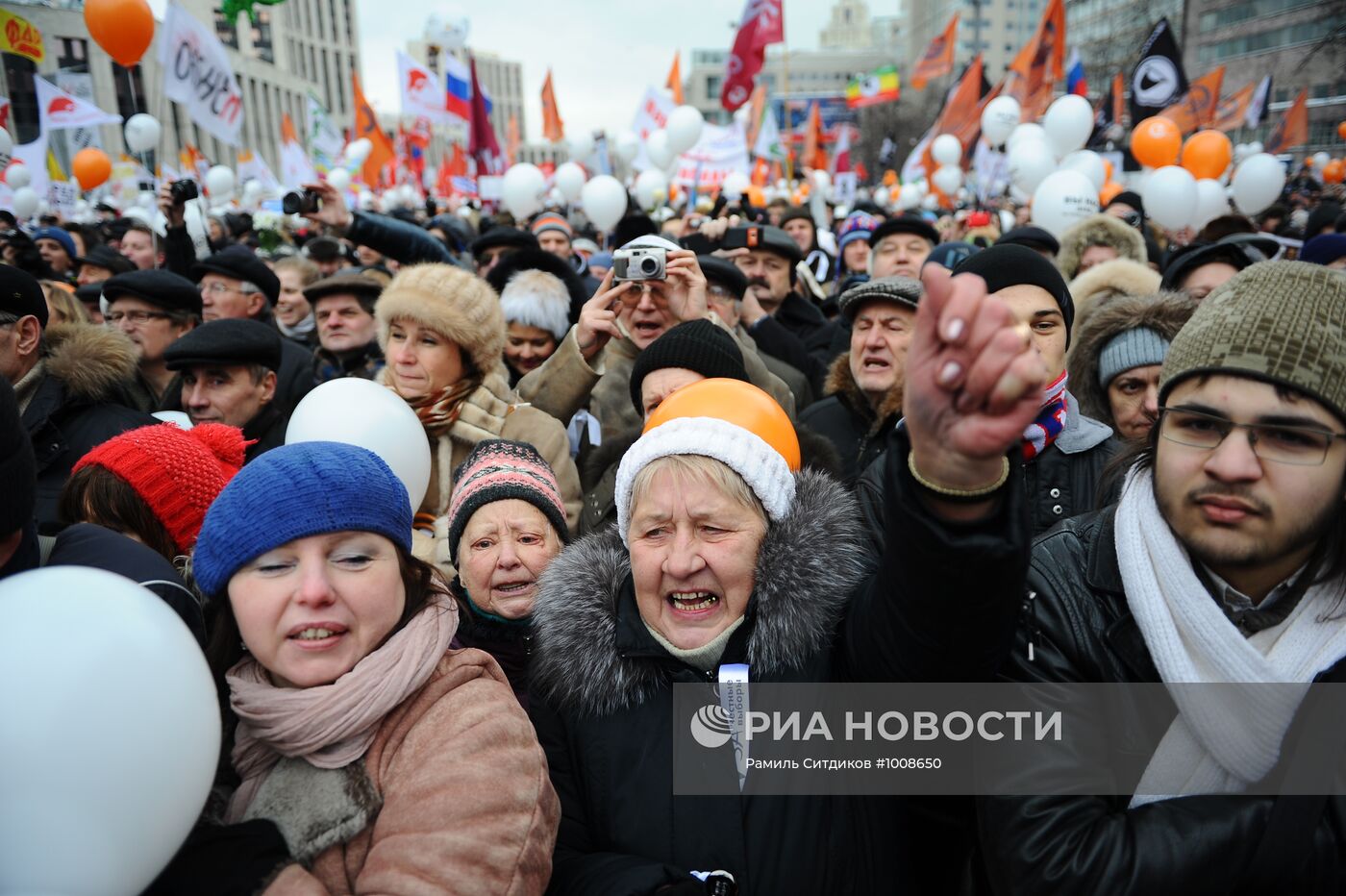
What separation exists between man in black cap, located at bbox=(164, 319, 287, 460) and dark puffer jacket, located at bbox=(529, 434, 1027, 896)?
89.2 inches

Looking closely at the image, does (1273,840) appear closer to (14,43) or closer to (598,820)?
(598,820)

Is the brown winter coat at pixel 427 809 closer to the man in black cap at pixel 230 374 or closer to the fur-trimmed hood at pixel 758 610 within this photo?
the fur-trimmed hood at pixel 758 610

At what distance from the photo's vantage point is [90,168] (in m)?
10.1

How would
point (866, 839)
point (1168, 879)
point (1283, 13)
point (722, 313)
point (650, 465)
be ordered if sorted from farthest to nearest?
point (1283, 13) → point (722, 313) → point (650, 465) → point (866, 839) → point (1168, 879)

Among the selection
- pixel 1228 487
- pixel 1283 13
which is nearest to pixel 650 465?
pixel 1228 487

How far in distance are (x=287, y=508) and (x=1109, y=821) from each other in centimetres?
151

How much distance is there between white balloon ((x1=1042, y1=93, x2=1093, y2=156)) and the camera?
929 cm

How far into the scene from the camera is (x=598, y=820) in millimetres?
1777

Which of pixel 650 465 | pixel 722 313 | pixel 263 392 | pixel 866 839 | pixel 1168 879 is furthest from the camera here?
pixel 722 313

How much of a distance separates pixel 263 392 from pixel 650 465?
2.47m

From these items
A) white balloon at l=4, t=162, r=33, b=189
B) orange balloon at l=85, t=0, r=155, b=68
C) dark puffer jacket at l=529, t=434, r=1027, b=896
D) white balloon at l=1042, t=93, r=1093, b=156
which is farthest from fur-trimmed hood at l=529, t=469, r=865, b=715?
white balloon at l=4, t=162, r=33, b=189

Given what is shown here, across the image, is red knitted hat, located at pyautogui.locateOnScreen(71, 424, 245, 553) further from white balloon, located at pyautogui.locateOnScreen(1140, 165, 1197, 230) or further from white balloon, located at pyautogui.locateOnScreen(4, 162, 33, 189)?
white balloon, located at pyautogui.locateOnScreen(4, 162, 33, 189)

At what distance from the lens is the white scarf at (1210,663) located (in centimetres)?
145

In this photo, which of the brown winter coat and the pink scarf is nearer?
the brown winter coat
